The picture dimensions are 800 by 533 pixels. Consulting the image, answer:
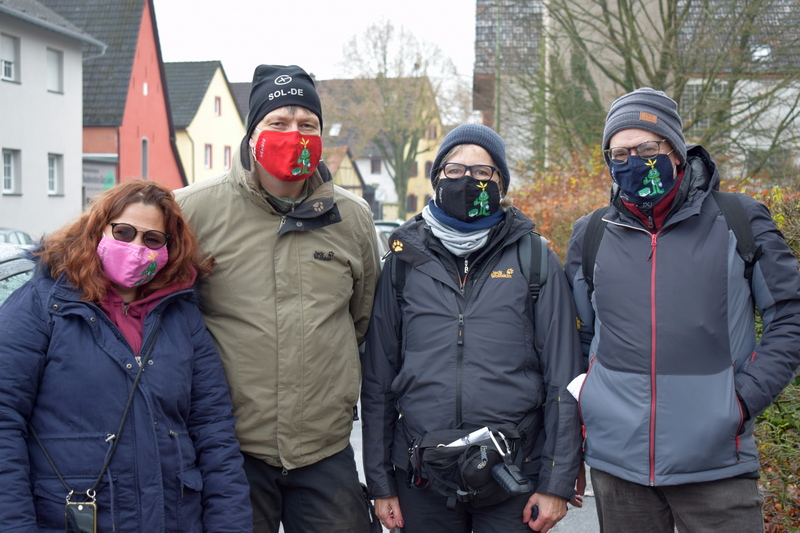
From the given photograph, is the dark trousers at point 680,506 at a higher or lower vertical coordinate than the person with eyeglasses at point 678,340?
lower

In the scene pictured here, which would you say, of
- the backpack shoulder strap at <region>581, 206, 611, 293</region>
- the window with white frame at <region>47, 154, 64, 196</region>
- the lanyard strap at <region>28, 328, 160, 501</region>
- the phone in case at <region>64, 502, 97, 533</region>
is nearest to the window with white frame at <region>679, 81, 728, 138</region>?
the backpack shoulder strap at <region>581, 206, 611, 293</region>

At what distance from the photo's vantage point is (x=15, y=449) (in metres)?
2.64

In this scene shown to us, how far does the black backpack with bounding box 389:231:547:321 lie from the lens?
134 inches

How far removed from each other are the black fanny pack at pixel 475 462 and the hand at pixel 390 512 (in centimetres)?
23

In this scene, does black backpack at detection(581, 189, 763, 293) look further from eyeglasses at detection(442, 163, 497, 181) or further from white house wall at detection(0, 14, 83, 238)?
white house wall at detection(0, 14, 83, 238)

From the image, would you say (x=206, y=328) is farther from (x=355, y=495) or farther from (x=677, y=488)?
(x=677, y=488)

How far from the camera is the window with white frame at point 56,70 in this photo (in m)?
27.7

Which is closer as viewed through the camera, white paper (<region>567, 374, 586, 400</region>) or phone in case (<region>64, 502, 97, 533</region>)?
phone in case (<region>64, 502, 97, 533</region>)

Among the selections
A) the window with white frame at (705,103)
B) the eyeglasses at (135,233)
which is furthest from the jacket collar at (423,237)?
the window with white frame at (705,103)

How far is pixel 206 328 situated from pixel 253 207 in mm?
560

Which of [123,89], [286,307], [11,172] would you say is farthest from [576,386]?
[123,89]

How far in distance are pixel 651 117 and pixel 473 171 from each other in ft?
2.52

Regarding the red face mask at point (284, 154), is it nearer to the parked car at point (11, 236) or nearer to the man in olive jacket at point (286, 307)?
the man in olive jacket at point (286, 307)

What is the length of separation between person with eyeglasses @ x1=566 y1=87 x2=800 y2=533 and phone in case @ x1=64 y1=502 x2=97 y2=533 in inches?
73.8
